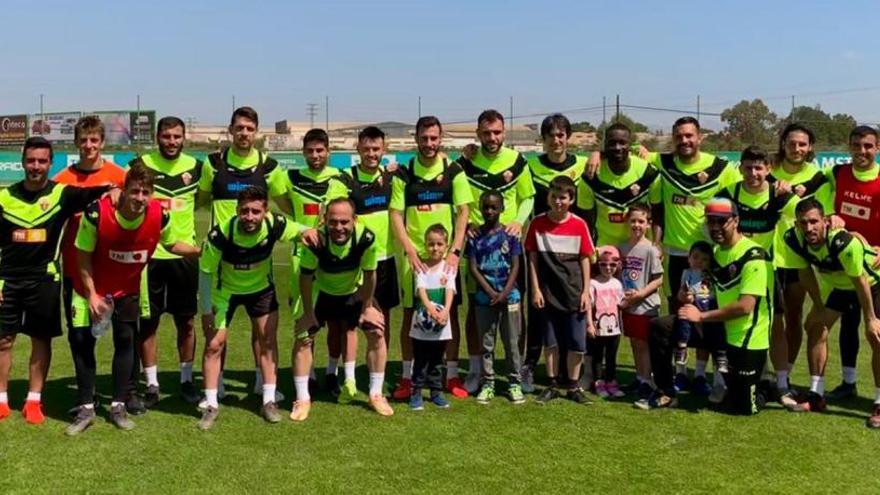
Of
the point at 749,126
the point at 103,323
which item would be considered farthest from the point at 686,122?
the point at 749,126

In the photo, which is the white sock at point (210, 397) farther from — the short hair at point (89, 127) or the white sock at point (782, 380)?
the white sock at point (782, 380)

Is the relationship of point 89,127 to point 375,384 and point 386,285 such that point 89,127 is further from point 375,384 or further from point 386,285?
point 375,384

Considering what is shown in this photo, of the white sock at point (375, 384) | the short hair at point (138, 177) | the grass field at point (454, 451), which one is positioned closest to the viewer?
the grass field at point (454, 451)

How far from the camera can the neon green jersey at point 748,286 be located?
212 inches

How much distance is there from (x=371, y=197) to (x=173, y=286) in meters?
1.70

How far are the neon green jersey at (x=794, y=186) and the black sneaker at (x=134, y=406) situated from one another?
494cm

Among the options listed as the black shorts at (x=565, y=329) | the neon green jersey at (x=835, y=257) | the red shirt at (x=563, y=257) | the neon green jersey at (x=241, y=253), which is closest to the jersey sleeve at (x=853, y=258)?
the neon green jersey at (x=835, y=257)

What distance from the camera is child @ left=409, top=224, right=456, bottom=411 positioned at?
5660mm

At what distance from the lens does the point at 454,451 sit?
466 centimetres

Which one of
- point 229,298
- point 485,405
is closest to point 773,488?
point 485,405

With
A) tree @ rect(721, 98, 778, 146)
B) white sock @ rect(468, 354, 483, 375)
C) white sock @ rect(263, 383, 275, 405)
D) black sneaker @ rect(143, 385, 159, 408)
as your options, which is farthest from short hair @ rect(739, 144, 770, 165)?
tree @ rect(721, 98, 778, 146)

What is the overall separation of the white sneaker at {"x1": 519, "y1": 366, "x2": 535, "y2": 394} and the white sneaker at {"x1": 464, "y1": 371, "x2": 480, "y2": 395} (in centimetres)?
36

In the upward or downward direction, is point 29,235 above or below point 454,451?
above

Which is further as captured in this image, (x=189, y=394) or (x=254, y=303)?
(x=189, y=394)
